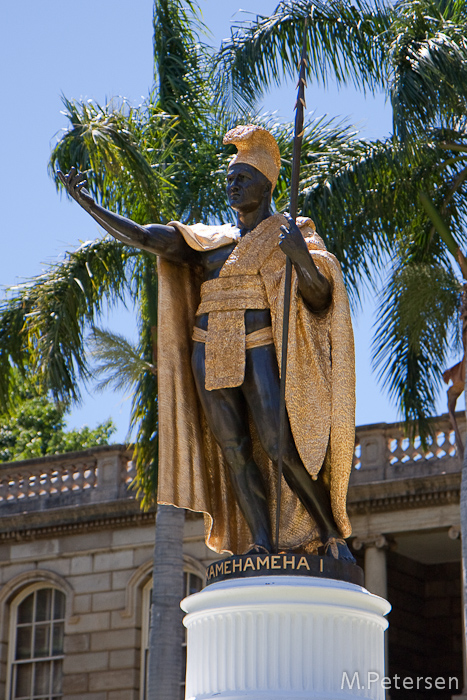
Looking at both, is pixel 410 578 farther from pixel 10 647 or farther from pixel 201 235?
pixel 201 235

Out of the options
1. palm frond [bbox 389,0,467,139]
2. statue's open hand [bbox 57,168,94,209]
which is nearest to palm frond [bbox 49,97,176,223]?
palm frond [bbox 389,0,467,139]

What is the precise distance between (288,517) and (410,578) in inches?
690

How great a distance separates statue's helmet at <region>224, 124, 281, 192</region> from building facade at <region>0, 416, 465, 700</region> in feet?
47.4

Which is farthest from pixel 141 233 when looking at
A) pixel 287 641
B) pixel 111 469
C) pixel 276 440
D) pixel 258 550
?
pixel 111 469

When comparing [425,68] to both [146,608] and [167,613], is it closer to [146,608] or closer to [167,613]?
[167,613]

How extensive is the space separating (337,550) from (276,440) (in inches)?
22.2

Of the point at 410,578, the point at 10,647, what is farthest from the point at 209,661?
the point at 10,647

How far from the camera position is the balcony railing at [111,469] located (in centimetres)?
2016

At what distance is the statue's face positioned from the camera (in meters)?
6.34

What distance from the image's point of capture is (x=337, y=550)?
587 cm

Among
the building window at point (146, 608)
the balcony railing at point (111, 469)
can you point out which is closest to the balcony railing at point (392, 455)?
the balcony railing at point (111, 469)

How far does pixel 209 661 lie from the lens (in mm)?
5668

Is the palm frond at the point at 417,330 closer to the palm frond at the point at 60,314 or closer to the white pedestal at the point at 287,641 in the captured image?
the palm frond at the point at 60,314

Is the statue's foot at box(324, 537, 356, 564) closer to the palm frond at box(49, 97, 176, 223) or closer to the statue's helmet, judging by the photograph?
the statue's helmet
